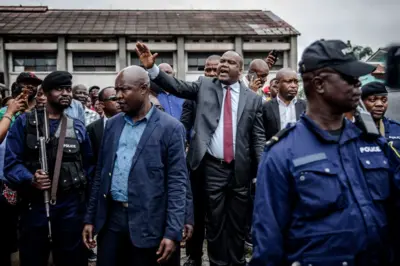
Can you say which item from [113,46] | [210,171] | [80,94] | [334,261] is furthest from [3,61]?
[334,261]

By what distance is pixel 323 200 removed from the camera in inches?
83.4

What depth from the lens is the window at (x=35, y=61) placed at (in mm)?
31656

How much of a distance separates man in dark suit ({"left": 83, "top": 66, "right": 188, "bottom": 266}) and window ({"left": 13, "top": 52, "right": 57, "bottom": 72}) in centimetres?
2998

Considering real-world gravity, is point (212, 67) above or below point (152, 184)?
above

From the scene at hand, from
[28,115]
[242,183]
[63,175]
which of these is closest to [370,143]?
[242,183]

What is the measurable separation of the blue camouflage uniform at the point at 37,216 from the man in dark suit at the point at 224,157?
1.41m

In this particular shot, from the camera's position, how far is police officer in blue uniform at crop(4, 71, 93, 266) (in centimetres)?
412

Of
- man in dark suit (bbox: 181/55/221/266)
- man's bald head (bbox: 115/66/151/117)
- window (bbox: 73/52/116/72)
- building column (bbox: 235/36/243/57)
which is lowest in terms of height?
man in dark suit (bbox: 181/55/221/266)

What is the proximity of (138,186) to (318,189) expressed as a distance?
180 centimetres

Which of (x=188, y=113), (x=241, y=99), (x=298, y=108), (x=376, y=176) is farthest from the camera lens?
(x=298, y=108)

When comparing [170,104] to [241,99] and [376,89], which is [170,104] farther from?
[376,89]

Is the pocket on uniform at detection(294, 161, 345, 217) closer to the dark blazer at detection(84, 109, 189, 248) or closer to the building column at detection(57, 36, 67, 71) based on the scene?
the dark blazer at detection(84, 109, 189, 248)

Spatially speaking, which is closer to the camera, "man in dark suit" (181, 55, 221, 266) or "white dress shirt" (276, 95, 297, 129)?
"man in dark suit" (181, 55, 221, 266)

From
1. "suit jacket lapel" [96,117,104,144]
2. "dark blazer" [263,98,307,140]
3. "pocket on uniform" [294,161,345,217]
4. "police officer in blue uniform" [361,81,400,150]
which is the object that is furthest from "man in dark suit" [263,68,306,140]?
"pocket on uniform" [294,161,345,217]
